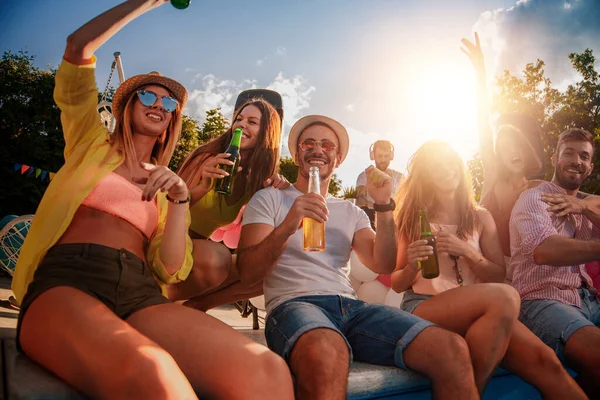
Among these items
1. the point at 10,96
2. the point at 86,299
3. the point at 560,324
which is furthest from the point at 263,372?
the point at 10,96

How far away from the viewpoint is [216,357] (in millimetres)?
1585

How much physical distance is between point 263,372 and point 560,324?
2.12 meters

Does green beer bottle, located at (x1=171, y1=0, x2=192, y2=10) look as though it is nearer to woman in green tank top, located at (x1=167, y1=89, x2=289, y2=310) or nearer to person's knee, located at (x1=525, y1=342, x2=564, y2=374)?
woman in green tank top, located at (x1=167, y1=89, x2=289, y2=310)

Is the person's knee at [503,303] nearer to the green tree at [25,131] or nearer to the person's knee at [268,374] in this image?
the person's knee at [268,374]

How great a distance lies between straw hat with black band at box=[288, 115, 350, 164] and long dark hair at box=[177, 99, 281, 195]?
0.74 feet

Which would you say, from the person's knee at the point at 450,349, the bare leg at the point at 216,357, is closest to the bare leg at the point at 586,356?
the person's knee at the point at 450,349

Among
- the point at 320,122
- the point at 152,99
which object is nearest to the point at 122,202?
the point at 152,99

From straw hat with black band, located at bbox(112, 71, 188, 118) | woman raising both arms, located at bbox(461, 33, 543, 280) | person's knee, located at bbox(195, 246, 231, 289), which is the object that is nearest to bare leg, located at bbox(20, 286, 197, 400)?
person's knee, located at bbox(195, 246, 231, 289)

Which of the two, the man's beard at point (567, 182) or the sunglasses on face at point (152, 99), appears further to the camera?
the man's beard at point (567, 182)

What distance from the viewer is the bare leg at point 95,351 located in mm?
1334

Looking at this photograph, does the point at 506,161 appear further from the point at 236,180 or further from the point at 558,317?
the point at 236,180

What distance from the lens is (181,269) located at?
2244 millimetres

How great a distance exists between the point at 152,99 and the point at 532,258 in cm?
288

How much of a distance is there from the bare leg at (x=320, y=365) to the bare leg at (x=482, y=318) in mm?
799
